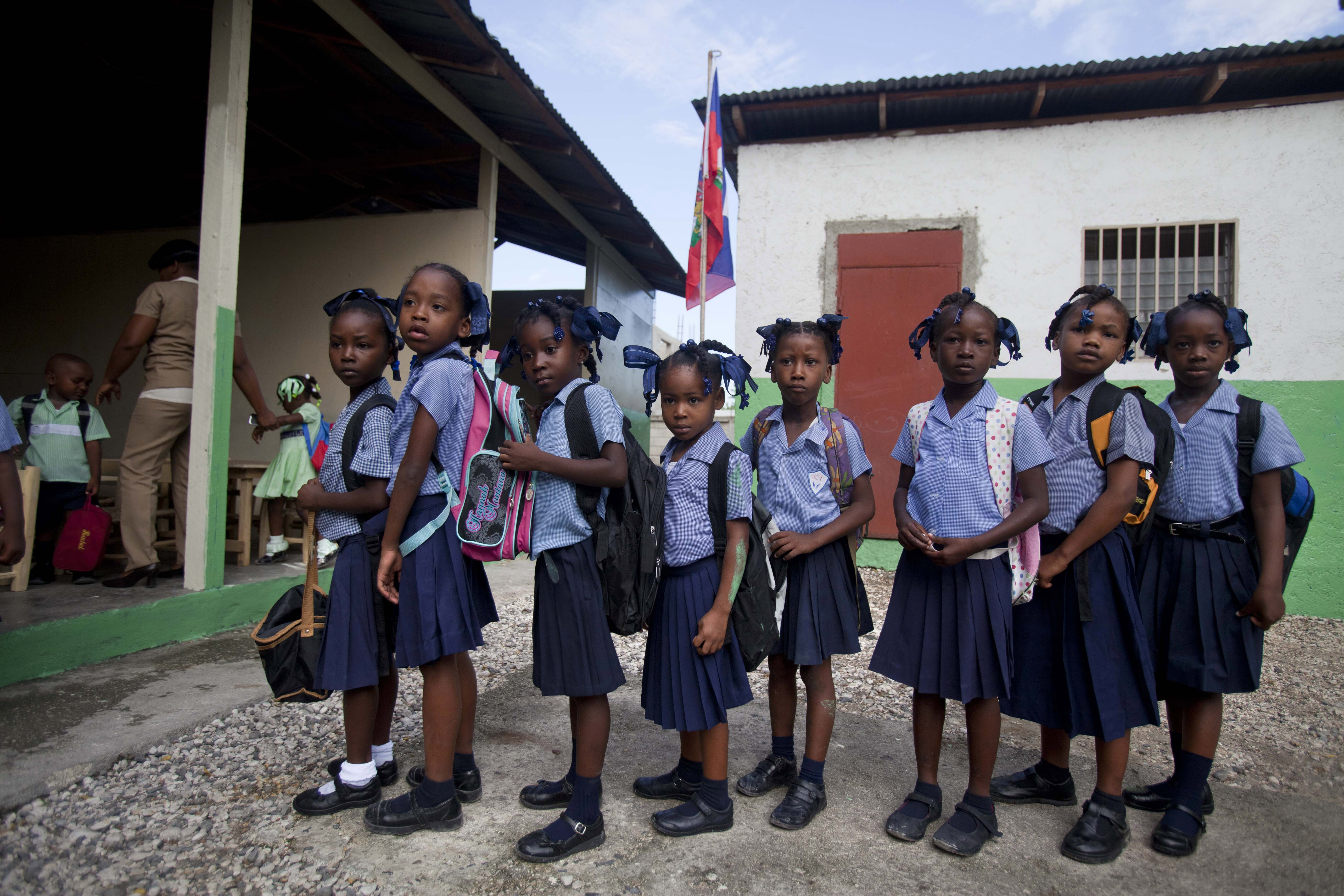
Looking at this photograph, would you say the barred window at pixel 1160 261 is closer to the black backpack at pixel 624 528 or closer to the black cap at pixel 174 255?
the black backpack at pixel 624 528

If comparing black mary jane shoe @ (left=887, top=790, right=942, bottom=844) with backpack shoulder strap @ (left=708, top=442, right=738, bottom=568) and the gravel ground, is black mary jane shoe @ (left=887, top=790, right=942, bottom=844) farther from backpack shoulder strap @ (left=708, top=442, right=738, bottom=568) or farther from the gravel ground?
backpack shoulder strap @ (left=708, top=442, right=738, bottom=568)

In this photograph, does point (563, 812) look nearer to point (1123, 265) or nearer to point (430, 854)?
point (430, 854)

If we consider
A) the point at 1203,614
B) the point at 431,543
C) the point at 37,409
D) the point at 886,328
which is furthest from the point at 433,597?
the point at 886,328

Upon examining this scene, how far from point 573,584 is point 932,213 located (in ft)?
17.8

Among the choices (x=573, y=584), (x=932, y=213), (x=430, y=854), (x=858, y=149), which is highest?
(x=858, y=149)

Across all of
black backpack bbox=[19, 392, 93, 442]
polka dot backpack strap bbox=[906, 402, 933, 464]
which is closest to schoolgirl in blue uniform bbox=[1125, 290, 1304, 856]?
polka dot backpack strap bbox=[906, 402, 933, 464]

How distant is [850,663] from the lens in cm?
405

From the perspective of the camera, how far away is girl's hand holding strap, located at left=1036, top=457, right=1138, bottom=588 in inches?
85.7

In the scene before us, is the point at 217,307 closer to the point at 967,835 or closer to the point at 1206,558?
the point at 967,835

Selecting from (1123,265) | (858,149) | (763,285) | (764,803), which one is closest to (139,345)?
(764,803)

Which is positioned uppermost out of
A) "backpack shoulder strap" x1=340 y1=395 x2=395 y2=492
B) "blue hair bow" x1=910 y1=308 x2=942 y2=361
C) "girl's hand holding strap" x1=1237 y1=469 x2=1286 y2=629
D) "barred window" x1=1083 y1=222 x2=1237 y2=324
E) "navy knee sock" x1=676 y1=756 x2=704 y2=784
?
"barred window" x1=1083 y1=222 x2=1237 y2=324

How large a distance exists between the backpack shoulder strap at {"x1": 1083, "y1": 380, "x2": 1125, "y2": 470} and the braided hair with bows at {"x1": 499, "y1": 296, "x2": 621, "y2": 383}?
1.42 meters

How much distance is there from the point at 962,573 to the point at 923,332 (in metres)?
0.81

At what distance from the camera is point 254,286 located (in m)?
7.23
